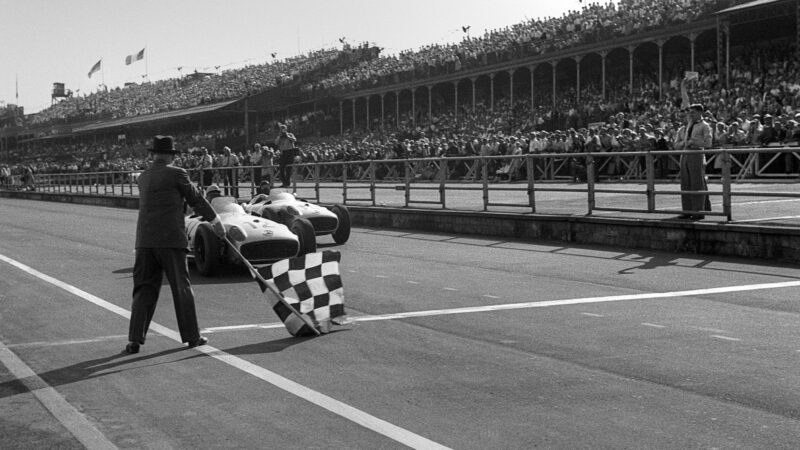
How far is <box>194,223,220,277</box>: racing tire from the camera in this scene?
12.8 m

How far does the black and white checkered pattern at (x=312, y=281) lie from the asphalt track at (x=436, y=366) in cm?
36

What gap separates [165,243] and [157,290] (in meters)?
0.42

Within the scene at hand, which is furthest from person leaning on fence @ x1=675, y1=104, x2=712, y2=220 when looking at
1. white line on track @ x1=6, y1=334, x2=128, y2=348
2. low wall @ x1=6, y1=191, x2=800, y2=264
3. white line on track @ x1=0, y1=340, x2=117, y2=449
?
white line on track @ x1=0, y1=340, x2=117, y2=449

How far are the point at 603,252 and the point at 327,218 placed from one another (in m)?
4.58

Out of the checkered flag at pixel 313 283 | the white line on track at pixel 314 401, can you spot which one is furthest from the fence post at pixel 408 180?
the checkered flag at pixel 313 283

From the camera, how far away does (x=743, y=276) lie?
11930 mm

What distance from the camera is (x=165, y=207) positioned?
8.19 metres

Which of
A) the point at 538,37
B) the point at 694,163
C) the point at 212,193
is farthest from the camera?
the point at 538,37

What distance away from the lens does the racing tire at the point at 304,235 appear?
14.0m

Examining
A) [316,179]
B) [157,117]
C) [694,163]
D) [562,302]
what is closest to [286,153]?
[316,179]

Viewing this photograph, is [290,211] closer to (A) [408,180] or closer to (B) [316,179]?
→ (A) [408,180]

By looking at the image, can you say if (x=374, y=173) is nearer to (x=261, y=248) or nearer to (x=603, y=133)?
(x=603, y=133)

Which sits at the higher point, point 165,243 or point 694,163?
point 694,163

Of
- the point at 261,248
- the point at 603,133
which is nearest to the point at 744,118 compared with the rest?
the point at 603,133
